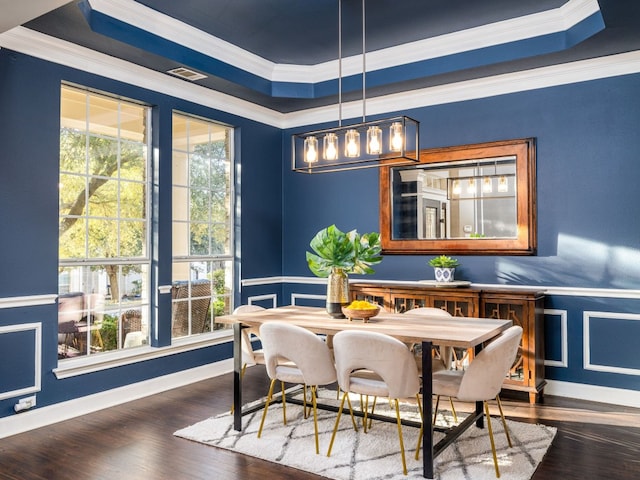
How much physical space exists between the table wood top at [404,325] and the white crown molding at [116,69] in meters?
2.19

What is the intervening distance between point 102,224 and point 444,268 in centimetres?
298

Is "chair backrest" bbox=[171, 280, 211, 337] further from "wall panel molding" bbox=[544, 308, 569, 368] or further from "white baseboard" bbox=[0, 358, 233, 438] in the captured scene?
"wall panel molding" bbox=[544, 308, 569, 368]

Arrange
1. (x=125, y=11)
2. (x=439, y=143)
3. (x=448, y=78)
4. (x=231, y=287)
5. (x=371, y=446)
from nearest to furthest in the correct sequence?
(x=371, y=446) < (x=125, y=11) < (x=448, y=78) < (x=439, y=143) < (x=231, y=287)

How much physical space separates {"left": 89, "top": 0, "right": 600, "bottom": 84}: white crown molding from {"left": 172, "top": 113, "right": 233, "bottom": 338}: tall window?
75 centimetres

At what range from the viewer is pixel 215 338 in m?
5.08

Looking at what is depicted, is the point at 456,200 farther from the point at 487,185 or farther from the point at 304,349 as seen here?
the point at 304,349

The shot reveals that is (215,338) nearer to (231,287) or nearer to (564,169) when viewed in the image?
(231,287)

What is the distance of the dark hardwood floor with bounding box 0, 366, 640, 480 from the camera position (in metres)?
2.89

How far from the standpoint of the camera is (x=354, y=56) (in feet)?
16.2

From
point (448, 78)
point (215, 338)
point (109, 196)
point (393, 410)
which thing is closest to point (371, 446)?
point (393, 410)

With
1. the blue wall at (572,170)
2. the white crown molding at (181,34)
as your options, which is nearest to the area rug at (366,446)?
the blue wall at (572,170)

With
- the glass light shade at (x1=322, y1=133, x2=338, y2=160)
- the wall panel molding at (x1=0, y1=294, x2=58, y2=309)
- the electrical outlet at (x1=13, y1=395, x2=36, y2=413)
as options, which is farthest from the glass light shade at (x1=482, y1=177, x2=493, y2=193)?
the electrical outlet at (x1=13, y1=395, x2=36, y2=413)

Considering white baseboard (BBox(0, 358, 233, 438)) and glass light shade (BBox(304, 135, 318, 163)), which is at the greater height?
glass light shade (BBox(304, 135, 318, 163))

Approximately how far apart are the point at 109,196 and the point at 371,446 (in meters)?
2.84
